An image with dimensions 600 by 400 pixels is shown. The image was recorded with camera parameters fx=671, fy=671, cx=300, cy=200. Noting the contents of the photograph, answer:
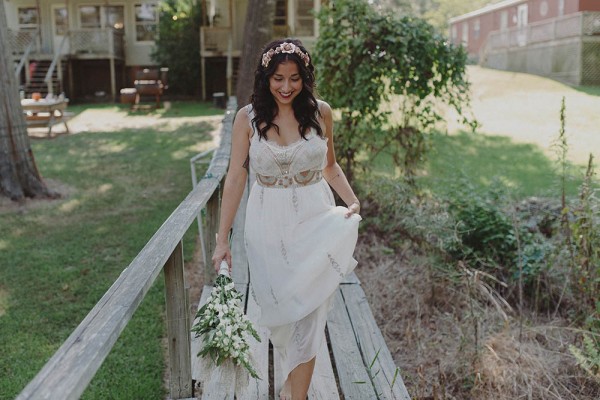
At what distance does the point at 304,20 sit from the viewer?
1022 inches

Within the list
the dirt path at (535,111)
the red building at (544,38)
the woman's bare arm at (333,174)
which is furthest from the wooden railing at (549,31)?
the woman's bare arm at (333,174)

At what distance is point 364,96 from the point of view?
8.03 metres

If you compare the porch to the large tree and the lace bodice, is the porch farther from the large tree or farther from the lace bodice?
the lace bodice

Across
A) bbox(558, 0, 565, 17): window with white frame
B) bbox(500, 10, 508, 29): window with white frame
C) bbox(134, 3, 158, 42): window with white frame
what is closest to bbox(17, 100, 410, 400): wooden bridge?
bbox(134, 3, 158, 42): window with white frame

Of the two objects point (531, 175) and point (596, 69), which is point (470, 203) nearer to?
point (531, 175)

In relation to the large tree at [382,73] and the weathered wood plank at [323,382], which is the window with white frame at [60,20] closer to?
the large tree at [382,73]

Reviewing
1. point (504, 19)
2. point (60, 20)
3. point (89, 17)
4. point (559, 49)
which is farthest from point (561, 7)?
point (60, 20)

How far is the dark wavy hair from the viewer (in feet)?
10.6

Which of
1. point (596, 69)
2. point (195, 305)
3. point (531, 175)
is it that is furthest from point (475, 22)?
point (195, 305)

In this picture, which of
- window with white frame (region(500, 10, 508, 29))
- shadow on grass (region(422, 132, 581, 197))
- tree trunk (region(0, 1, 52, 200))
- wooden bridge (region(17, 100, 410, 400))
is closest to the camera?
wooden bridge (region(17, 100, 410, 400))

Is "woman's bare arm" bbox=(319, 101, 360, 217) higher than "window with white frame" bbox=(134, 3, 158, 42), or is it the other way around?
"window with white frame" bbox=(134, 3, 158, 42)

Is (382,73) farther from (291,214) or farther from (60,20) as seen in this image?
(60,20)

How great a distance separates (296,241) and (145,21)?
2698 centimetres

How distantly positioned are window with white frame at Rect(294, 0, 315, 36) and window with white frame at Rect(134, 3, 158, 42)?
21.1 feet
